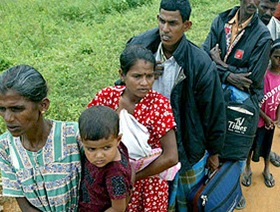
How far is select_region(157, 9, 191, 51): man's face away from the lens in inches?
94.3

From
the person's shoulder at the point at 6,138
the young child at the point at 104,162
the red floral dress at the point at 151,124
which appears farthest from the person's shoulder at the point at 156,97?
the person's shoulder at the point at 6,138

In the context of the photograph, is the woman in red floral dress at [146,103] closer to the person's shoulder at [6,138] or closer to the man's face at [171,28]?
the man's face at [171,28]

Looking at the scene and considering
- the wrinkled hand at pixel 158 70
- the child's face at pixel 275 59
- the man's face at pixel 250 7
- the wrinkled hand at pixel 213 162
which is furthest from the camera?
the child's face at pixel 275 59

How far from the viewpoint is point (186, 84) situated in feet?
7.82

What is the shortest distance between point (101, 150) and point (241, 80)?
161 centimetres

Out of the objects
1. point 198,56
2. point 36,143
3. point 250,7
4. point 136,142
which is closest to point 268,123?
point 250,7

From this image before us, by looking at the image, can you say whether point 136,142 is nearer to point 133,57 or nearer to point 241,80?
point 133,57

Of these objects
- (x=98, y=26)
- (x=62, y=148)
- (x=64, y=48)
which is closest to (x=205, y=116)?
(x=62, y=148)

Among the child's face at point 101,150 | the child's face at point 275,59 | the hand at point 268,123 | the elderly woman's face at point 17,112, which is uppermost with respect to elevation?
the elderly woman's face at point 17,112

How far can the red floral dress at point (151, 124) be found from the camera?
6.82 feet

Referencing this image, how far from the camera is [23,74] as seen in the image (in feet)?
5.64

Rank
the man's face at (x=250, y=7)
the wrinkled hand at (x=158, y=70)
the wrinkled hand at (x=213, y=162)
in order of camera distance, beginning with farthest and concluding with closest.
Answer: the man's face at (x=250, y=7) → the wrinkled hand at (x=213, y=162) → the wrinkled hand at (x=158, y=70)

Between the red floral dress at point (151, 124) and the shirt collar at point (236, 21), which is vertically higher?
the shirt collar at point (236, 21)

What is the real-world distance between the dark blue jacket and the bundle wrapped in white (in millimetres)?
401
